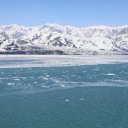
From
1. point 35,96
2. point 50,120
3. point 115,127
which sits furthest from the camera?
point 35,96

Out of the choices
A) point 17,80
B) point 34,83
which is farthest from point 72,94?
point 17,80

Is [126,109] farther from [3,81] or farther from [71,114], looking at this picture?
[3,81]

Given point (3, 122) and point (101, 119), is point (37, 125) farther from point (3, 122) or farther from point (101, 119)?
point (101, 119)

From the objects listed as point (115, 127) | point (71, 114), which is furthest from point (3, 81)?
point (115, 127)

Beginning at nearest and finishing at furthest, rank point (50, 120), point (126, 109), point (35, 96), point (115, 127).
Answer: point (115, 127) < point (50, 120) < point (126, 109) < point (35, 96)

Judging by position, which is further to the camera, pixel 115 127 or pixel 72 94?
pixel 72 94
